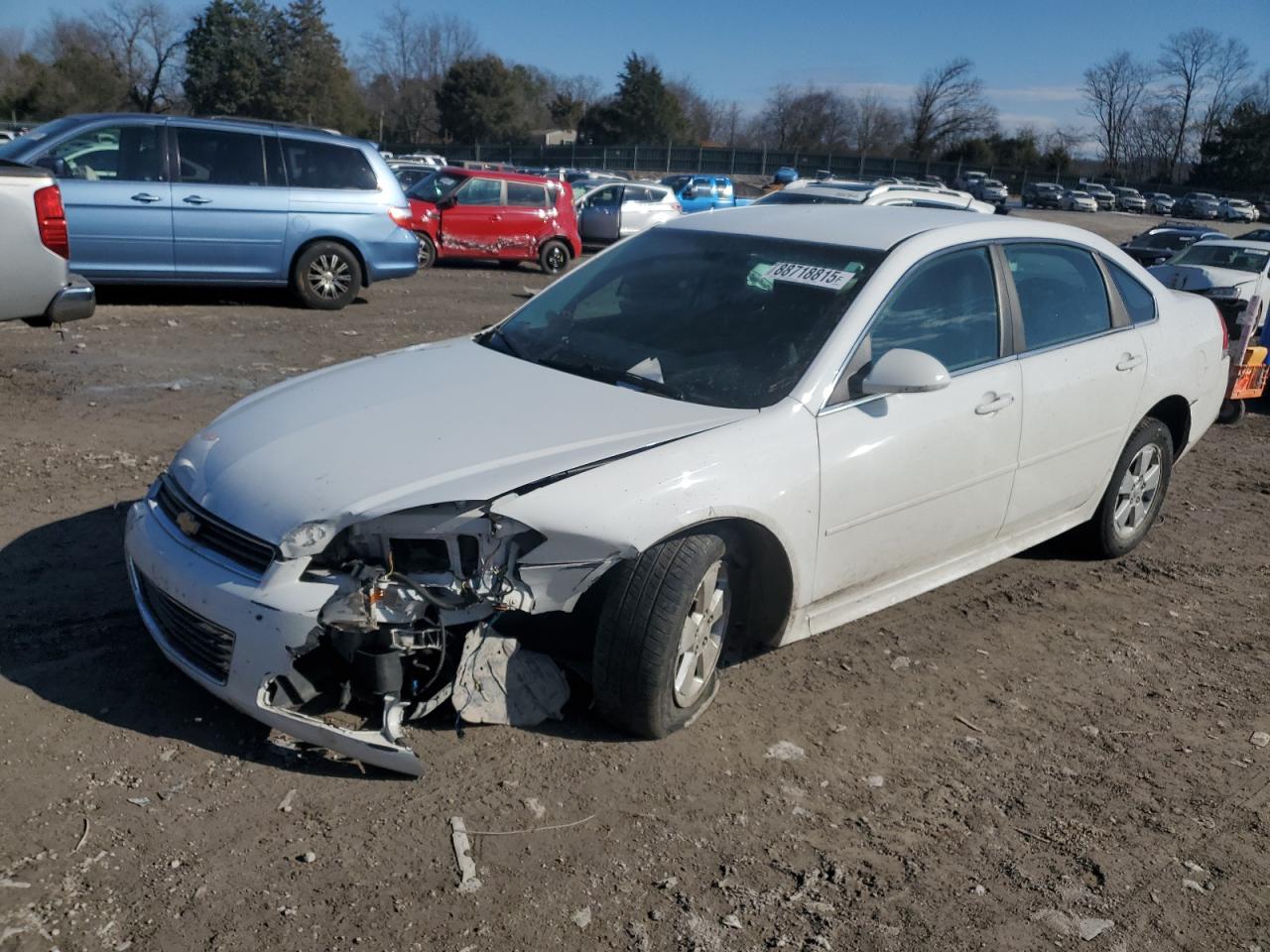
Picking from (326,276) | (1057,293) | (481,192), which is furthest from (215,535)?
(481,192)

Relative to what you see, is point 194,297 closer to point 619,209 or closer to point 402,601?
point 402,601

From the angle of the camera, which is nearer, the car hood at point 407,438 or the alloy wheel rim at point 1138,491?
the car hood at point 407,438

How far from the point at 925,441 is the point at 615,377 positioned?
1160mm

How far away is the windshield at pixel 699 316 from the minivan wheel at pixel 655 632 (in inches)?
25.5

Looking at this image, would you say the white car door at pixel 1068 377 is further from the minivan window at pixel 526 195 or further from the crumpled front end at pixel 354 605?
the minivan window at pixel 526 195

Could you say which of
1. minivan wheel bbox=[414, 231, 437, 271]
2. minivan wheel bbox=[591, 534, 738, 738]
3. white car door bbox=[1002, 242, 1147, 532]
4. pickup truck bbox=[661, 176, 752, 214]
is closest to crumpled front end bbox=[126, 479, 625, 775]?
minivan wheel bbox=[591, 534, 738, 738]

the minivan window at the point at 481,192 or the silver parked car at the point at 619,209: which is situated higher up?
the minivan window at the point at 481,192

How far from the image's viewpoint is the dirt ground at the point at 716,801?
272 centimetres

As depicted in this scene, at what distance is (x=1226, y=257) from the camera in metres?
13.5

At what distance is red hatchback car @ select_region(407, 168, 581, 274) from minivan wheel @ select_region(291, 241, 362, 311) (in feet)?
19.6

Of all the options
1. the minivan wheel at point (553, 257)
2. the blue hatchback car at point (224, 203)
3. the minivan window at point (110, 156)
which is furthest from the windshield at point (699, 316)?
the minivan wheel at point (553, 257)

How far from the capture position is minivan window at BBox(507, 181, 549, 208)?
1788 centimetres

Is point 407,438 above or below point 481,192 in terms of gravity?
below

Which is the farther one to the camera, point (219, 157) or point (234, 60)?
point (234, 60)
